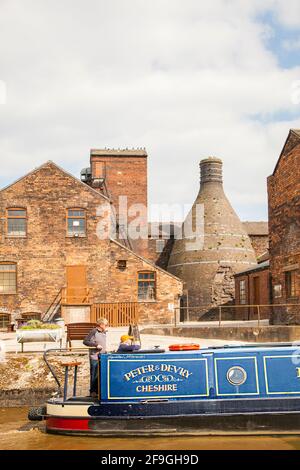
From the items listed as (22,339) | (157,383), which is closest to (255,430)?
(157,383)

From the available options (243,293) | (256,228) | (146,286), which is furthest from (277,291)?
(256,228)

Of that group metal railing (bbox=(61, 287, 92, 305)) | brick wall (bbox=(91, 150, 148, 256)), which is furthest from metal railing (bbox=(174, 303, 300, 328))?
brick wall (bbox=(91, 150, 148, 256))

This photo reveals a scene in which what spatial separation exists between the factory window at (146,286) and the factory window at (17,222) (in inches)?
253

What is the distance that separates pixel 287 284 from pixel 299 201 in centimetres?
355

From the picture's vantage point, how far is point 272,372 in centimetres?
1028

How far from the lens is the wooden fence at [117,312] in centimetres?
2872

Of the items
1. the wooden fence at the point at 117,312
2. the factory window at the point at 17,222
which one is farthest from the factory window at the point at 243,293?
the factory window at the point at 17,222

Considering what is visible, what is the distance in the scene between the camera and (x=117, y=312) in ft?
95.1

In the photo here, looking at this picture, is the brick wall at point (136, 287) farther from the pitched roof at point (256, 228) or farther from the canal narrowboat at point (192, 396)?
the pitched roof at point (256, 228)

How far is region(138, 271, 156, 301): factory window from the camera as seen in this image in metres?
30.3

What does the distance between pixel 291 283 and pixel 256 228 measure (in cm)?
2775

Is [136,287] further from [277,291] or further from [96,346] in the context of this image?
[96,346]
